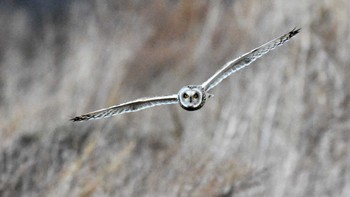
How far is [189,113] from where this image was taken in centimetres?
2633

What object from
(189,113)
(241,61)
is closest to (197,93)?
(241,61)

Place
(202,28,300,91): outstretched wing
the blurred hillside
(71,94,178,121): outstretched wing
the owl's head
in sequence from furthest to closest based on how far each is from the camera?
the blurred hillside < (71,94,178,121): outstretched wing < (202,28,300,91): outstretched wing < the owl's head

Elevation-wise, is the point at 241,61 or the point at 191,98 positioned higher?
the point at 241,61

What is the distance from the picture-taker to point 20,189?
25.9 meters

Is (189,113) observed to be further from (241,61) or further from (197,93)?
(197,93)

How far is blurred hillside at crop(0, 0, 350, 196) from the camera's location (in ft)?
82.9

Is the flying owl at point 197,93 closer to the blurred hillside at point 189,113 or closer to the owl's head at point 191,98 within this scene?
the owl's head at point 191,98

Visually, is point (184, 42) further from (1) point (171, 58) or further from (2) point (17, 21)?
(2) point (17, 21)

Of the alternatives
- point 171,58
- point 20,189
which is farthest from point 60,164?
point 171,58

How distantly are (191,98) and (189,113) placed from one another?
6035 mm

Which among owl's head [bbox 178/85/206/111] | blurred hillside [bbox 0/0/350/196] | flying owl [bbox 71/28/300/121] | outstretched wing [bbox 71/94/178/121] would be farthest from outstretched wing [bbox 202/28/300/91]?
blurred hillside [bbox 0/0/350/196]

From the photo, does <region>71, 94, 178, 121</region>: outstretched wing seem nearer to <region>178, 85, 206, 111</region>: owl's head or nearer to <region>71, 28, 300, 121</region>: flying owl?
<region>71, 28, 300, 121</region>: flying owl

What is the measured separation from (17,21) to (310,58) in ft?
16.5

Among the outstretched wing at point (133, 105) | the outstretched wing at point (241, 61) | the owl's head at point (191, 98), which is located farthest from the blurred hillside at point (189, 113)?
the owl's head at point (191, 98)
